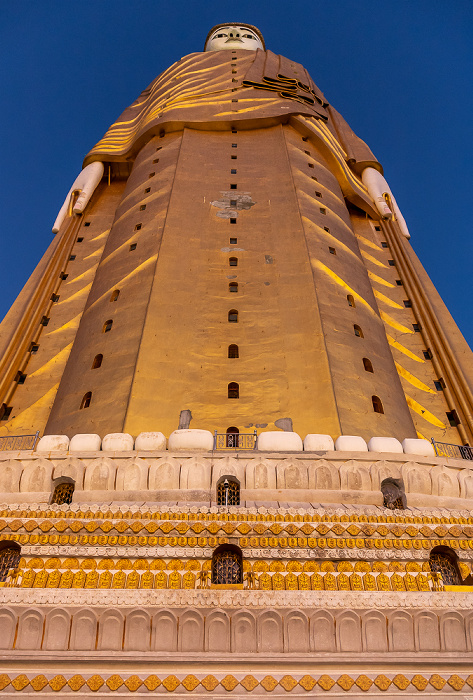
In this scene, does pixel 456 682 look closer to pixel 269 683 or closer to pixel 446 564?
pixel 446 564

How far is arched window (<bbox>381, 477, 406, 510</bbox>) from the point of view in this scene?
888 cm

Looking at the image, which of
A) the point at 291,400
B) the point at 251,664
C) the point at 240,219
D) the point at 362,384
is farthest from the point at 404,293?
the point at 251,664

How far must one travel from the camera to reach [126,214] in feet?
62.6

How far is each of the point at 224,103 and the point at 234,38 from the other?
1377cm

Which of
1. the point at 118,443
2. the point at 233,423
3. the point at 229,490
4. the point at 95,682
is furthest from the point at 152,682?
the point at 233,423

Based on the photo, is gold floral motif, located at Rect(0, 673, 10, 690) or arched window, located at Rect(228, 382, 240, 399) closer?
gold floral motif, located at Rect(0, 673, 10, 690)

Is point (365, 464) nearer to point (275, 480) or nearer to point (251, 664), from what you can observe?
point (275, 480)

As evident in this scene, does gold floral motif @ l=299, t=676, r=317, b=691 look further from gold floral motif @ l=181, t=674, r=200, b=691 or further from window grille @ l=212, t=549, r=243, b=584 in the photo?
window grille @ l=212, t=549, r=243, b=584

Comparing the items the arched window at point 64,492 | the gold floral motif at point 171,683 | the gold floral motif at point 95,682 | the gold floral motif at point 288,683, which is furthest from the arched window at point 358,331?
the gold floral motif at point 95,682

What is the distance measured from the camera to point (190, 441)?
9320mm

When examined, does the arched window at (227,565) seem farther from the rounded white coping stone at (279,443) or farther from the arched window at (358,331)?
the arched window at (358,331)

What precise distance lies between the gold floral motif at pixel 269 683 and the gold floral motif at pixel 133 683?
1.11 meters

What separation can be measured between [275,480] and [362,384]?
5160 millimetres

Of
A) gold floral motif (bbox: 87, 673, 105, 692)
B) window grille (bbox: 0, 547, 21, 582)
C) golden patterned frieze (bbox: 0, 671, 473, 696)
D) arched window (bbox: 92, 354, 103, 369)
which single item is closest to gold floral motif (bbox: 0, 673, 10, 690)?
golden patterned frieze (bbox: 0, 671, 473, 696)
